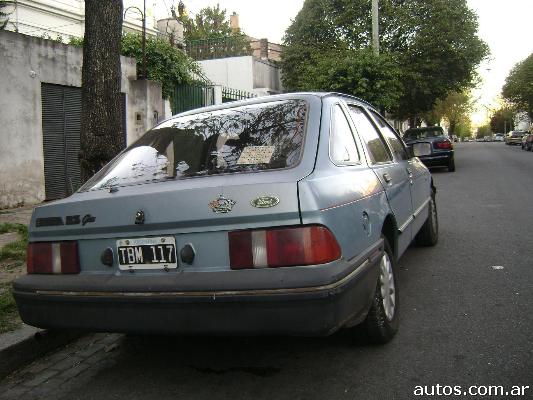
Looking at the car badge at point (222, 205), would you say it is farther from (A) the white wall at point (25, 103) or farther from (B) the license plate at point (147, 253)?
(A) the white wall at point (25, 103)

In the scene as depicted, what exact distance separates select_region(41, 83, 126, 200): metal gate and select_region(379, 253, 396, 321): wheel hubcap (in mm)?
7684

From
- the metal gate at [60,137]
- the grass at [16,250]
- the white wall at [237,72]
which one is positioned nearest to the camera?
the grass at [16,250]

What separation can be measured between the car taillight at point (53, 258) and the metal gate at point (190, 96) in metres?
11.6

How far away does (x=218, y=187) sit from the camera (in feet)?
8.56

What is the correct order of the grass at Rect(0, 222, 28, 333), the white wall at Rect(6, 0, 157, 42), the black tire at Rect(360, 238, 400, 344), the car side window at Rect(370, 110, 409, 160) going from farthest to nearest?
the white wall at Rect(6, 0, 157, 42) < the car side window at Rect(370, 110, 409, 160) < the grass at Rect(0, 222, 28, 333) < the black tire at Rect(360, 238, 400, 344)

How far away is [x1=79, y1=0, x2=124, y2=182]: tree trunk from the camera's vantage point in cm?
517

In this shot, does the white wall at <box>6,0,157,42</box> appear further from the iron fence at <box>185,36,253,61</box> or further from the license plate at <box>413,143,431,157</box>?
the license plate at <box>413,143,431,157</box>

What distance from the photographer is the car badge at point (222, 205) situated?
254cm

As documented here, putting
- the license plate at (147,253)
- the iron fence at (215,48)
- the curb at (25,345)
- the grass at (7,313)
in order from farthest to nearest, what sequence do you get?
the iron fence at (215,48), the grass at (7,313), the curb at (25,345), the license plate at (147,253)

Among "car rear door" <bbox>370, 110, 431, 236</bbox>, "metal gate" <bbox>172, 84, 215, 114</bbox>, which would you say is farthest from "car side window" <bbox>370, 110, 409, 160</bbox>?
"metal gate" <bbox>172, 84, 215, 114</bbox>

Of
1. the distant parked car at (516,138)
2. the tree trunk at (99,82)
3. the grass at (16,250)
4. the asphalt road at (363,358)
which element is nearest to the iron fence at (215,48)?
the grass at (16,250)

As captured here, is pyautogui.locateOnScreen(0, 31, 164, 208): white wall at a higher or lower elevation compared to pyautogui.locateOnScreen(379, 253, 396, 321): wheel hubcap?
higher

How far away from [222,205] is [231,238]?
17cm

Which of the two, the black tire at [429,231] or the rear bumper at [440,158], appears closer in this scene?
the black tire at [429,231]
